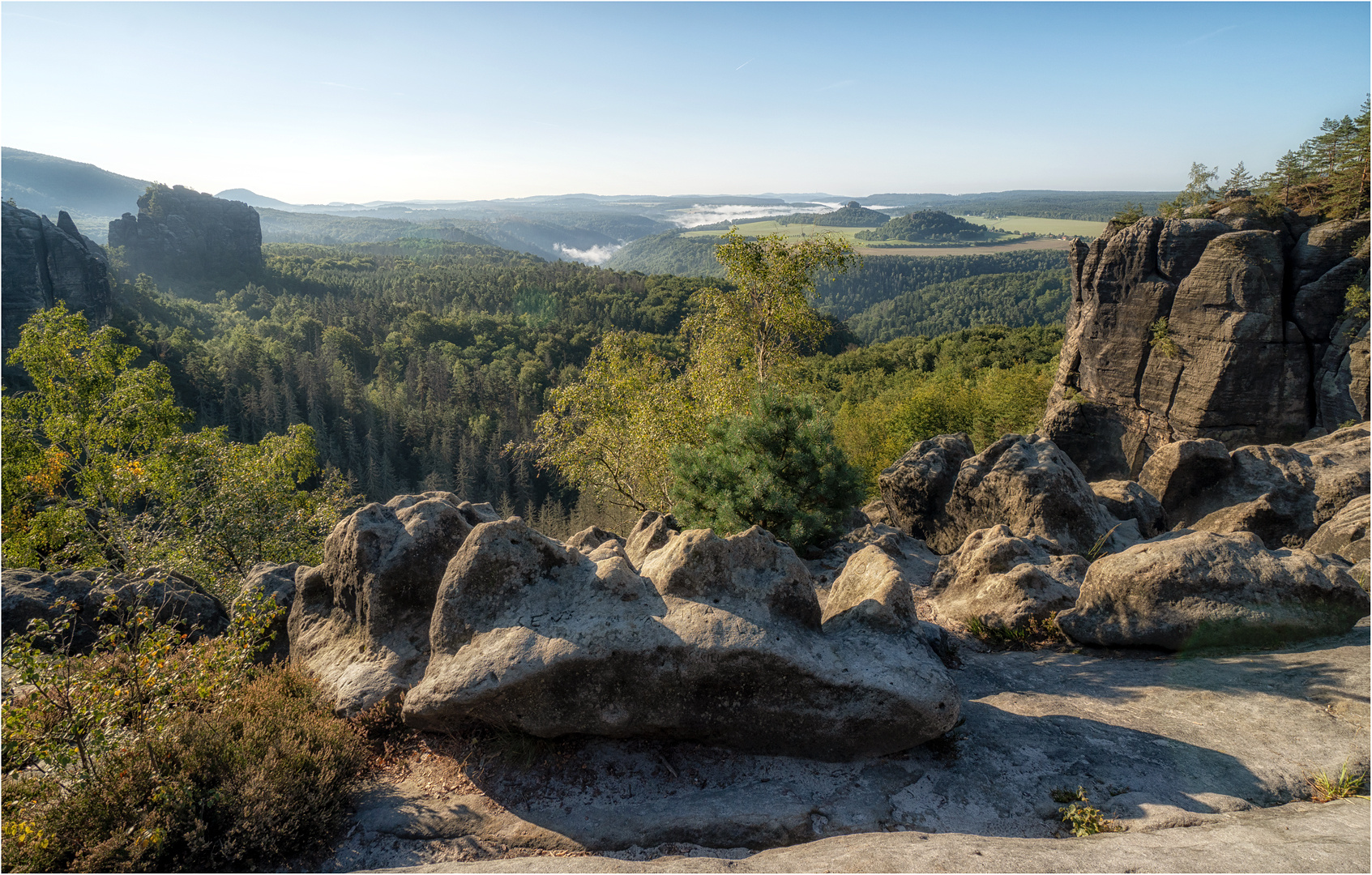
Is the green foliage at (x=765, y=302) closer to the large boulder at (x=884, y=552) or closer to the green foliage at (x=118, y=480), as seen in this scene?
the large boulder at (x=884, y=552)

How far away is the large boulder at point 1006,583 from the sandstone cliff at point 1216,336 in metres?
28.6

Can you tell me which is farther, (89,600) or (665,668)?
(89,600)

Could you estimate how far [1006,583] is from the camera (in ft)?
41.9

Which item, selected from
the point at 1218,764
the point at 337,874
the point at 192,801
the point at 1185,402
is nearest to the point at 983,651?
the point at 1218,764

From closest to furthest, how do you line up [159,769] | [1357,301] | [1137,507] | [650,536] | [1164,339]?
[159,769] → [650,536] → [1137,507] → [1357,301] → [1164,339]

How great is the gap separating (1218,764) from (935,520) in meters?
12.9

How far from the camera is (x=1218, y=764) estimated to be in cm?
747

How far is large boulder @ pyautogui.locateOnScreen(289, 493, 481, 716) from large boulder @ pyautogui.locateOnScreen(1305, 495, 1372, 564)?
697 inches

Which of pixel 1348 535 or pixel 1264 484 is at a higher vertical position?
pixel 1348 535

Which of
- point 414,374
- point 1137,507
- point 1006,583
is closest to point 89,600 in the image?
point 1006,583

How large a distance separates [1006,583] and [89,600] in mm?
17403

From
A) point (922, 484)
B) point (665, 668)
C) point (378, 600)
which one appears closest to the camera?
point (665, 668)

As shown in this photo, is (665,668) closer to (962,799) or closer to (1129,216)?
(962,799)

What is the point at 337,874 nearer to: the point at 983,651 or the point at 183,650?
the point at 183,650
